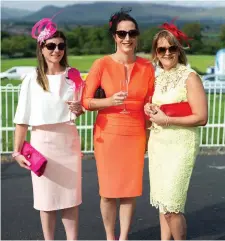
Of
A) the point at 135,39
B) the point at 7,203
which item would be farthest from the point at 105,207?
the point at 7,203

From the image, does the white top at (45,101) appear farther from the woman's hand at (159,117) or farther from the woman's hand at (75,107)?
the woman's hand at (159,117)

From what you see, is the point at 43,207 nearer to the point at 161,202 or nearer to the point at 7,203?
the point at 161,202

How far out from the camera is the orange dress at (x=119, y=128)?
346 centimetres

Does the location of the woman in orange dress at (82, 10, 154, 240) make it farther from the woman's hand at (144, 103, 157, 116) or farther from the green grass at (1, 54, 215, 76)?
the green grass at (1, 54, 215, 76)

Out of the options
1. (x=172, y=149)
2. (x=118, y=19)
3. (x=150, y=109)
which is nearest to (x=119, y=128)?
(x=150, y=109)

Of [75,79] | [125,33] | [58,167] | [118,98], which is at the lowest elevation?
[58,167]

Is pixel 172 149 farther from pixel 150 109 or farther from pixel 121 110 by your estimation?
pixel 121 110

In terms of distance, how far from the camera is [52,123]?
11.3ft

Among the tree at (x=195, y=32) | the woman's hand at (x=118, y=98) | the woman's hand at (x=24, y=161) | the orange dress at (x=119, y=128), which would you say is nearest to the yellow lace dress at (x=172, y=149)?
the orange dress at (x=119, y=128)

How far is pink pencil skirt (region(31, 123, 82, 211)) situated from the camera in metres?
3.48

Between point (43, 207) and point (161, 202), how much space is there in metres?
0.93

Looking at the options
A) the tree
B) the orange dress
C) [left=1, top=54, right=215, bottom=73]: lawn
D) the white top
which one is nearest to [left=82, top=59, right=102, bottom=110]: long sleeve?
the orange dress

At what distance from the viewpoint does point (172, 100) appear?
10.9 feet

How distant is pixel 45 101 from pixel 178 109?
3.24 feet
